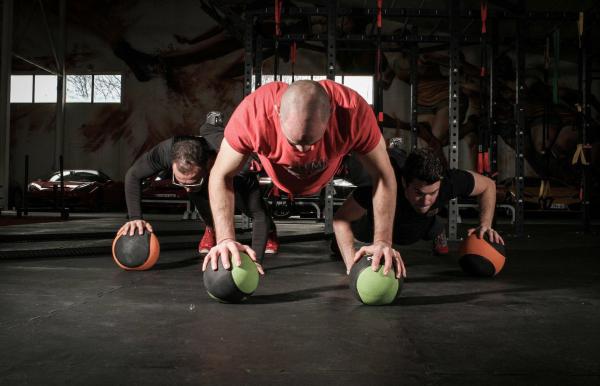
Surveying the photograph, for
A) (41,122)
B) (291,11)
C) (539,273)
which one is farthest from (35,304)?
(41,122)

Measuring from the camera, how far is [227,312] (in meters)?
2.08

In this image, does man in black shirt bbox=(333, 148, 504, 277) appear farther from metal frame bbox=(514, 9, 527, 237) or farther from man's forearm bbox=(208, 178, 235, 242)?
metal frame bbox=(514, 9, 527, 237)

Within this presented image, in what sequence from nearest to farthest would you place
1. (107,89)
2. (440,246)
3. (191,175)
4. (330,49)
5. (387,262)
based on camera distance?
(387,262) → (191,175) → (440,246) → (330,49) → (107,89)

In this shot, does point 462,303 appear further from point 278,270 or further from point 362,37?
point 362,37

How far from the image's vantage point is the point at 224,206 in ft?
7.25

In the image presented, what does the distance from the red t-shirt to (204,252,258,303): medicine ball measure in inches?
17.9

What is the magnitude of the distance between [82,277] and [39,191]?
8.54 metres

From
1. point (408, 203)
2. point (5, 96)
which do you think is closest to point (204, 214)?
point (408, 203)

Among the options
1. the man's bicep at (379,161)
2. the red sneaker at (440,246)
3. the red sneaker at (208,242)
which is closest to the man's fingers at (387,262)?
the man's bicep at (379,161)

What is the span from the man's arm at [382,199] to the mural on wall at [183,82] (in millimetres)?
10893

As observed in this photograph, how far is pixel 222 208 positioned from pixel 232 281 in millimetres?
299

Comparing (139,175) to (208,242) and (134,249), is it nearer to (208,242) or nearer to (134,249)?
(134,249)

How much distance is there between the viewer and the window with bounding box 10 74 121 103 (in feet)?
44.3

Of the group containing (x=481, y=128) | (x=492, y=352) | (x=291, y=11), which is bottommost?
(x=492, y=352)
